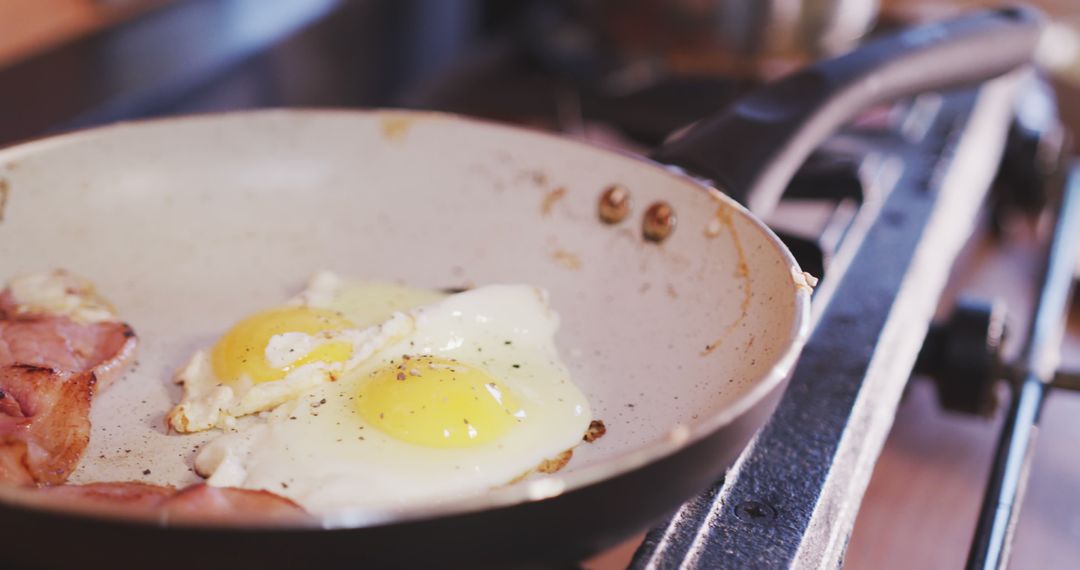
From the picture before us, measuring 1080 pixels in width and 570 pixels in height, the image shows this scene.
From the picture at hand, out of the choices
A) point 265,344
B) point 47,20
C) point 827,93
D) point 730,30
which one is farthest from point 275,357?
point 47,20

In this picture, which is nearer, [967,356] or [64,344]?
[64,344]

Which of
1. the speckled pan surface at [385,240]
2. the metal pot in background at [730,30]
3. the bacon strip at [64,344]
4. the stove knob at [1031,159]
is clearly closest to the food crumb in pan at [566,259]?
the speckled pan surface at [385,240]

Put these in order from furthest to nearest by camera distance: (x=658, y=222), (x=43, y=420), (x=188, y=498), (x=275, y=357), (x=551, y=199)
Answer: (x=551, y=199)
(x=658, y=222)
(x=275, y=357)
(x=43, y=420)
(x=188, y=498)

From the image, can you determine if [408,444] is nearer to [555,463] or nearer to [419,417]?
[419,417]

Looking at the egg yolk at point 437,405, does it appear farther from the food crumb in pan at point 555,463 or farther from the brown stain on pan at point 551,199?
the brown stain on pan at point 551,199

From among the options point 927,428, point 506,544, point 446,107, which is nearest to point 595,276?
point 506,544

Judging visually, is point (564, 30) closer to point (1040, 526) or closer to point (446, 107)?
point (446, 107)
